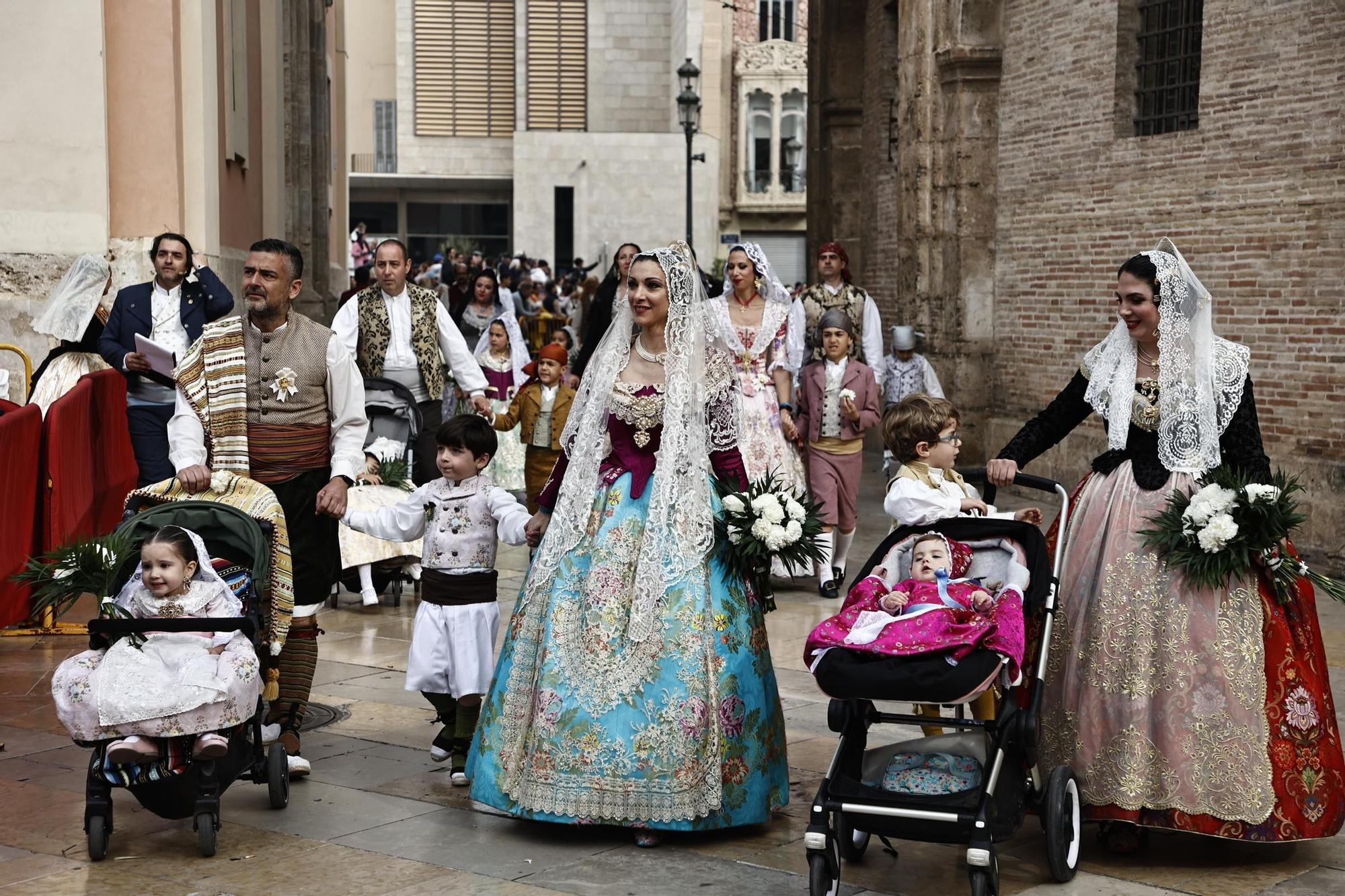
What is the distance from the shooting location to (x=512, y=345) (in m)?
15.4

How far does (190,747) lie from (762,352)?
5.95 metres

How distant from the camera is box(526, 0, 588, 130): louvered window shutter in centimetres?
5456

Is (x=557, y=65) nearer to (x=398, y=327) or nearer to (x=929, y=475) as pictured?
(x=398, y=327)

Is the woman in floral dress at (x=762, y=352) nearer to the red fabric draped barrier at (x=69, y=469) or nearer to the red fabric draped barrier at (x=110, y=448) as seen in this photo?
the red fabric draped barrier at (x=110, y=448)

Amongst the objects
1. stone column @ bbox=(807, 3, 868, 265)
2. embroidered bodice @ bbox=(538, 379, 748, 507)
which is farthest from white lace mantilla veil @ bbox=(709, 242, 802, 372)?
stone column @ bbox=(807, 3, 868, 265)

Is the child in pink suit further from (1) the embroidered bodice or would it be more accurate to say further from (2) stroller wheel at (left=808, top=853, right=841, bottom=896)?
(1) the embroidered bodice

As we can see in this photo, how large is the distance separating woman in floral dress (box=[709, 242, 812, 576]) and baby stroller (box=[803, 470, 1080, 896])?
5.22m

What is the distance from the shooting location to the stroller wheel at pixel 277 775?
6223 mm

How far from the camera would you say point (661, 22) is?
54.9 metres

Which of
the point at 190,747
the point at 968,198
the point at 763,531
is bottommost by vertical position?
the point at 190,747

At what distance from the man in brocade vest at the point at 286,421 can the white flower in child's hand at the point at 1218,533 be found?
3.16m

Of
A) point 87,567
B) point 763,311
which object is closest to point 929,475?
point 87,567

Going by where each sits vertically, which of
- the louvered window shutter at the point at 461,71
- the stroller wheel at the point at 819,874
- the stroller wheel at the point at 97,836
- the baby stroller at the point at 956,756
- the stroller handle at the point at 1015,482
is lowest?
the stroller wheel at the point at 97,836

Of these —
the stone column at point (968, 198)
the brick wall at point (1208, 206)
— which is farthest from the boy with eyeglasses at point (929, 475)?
the stone column at point (968, 198)
